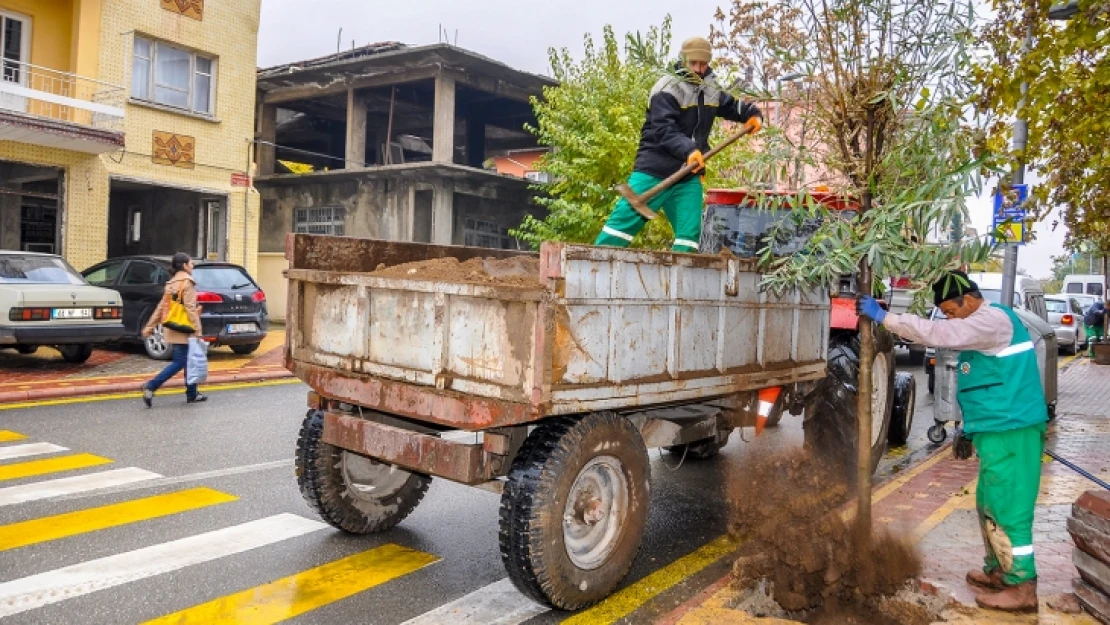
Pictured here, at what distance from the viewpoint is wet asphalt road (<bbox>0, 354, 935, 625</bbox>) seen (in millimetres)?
4223

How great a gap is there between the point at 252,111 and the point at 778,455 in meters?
16.9

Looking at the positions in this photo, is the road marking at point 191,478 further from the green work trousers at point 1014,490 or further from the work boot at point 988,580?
the green work trousers at point 1014,490

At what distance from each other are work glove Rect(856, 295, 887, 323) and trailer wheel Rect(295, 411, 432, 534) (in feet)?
8.64

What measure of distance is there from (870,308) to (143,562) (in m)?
4.07

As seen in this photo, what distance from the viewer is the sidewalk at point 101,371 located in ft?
33.3

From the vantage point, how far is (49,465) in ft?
21.9

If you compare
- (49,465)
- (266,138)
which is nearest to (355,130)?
(266,138)

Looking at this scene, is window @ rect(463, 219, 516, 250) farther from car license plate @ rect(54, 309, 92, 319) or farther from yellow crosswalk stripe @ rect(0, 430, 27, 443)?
yellow crosswalk stripe @ rect(0, 430, 27, 443)

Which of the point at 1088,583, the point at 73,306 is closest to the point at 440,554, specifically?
the point at 1088,583

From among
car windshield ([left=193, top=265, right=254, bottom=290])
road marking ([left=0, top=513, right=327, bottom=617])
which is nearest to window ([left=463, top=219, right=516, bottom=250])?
car windshield ([left=193, top=265, right=254, bottom=290])

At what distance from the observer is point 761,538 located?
176 inches

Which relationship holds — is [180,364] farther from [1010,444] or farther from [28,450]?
[1010,444]

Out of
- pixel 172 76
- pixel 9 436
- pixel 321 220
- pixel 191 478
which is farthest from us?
pixel 321 220

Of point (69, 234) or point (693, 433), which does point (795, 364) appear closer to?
point (693, 433)
